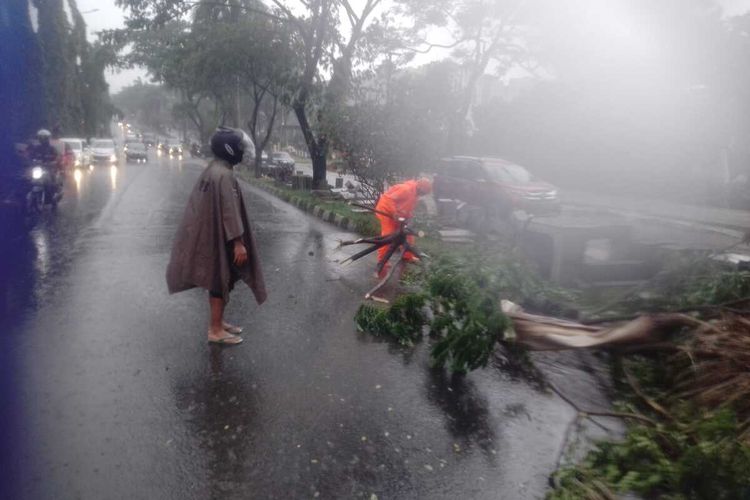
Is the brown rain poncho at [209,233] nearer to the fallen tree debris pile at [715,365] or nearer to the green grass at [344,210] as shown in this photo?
the fallen tree debris pile at [715,365]

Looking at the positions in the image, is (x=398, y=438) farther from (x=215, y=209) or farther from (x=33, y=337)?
(x=33, y=337)

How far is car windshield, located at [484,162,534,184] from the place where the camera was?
14031 millimetres

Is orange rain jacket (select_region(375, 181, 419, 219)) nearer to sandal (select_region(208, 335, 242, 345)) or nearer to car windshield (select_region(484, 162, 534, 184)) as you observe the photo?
sandal (select_region(208, 335, 242, 345))

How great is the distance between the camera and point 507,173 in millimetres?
14297

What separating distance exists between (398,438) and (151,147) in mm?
74717

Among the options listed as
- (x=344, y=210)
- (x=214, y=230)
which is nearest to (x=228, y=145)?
(x=214, y=230)

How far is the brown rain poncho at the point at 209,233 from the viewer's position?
4.66m

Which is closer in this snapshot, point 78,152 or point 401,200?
point 401,200

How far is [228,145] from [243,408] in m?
2.11

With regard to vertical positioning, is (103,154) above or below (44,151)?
below

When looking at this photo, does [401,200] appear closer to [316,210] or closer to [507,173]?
[507,173]

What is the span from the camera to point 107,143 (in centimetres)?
3650

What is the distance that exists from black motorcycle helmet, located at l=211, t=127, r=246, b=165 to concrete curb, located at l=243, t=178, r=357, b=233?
7418 millimetres

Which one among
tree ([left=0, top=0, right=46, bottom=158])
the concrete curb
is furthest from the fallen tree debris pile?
tree ([left=0, top=0, right=46, bottom=158])
